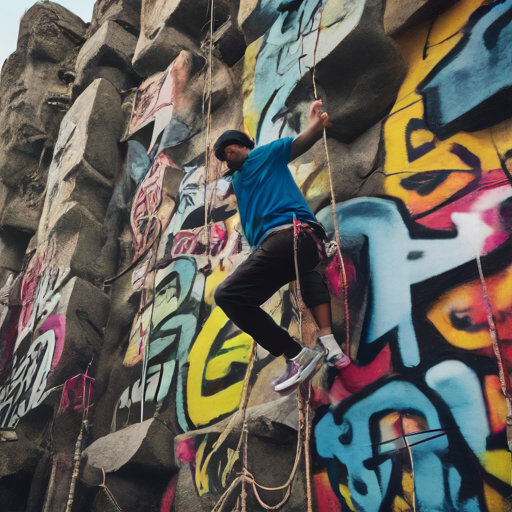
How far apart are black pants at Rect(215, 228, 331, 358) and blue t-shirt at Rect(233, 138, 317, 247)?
0.43 feet

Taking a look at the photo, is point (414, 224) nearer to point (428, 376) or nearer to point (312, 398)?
point (428, 376)

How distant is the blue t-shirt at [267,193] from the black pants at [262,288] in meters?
0.13

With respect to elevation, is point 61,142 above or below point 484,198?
above

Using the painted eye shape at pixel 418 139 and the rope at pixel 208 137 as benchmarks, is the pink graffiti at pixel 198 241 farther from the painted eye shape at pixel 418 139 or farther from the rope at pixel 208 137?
the painted eye shape at pixel 418 139

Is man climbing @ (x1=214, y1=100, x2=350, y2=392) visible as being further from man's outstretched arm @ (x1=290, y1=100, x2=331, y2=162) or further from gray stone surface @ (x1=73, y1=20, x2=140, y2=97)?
gray stone surface @ (x1=73, y1=20, x2=140, y2=97)

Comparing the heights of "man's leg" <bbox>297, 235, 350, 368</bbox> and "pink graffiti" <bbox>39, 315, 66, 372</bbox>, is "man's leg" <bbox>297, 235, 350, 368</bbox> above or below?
below

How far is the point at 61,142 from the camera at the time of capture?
24.5 ft

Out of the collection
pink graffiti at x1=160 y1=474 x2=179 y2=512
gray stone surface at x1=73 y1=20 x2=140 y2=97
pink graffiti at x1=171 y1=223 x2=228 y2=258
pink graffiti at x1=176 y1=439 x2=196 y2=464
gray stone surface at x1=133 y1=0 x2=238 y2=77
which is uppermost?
gray stone surface at x1=73 y1=20 x2=140 y2=97

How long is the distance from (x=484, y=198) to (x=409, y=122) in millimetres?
821

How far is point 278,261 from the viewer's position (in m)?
2.99

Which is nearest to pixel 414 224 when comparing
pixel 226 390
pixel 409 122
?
pixel 409 122

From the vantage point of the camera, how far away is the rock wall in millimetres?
2742

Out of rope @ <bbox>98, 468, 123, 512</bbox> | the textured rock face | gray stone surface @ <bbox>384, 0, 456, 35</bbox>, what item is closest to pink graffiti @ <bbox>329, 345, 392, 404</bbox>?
rope @ <bbox>98, 468, 123, 512</bbox>

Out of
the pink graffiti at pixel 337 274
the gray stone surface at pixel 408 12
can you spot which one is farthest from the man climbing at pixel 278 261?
the gray stone surface at pixel 408 12
